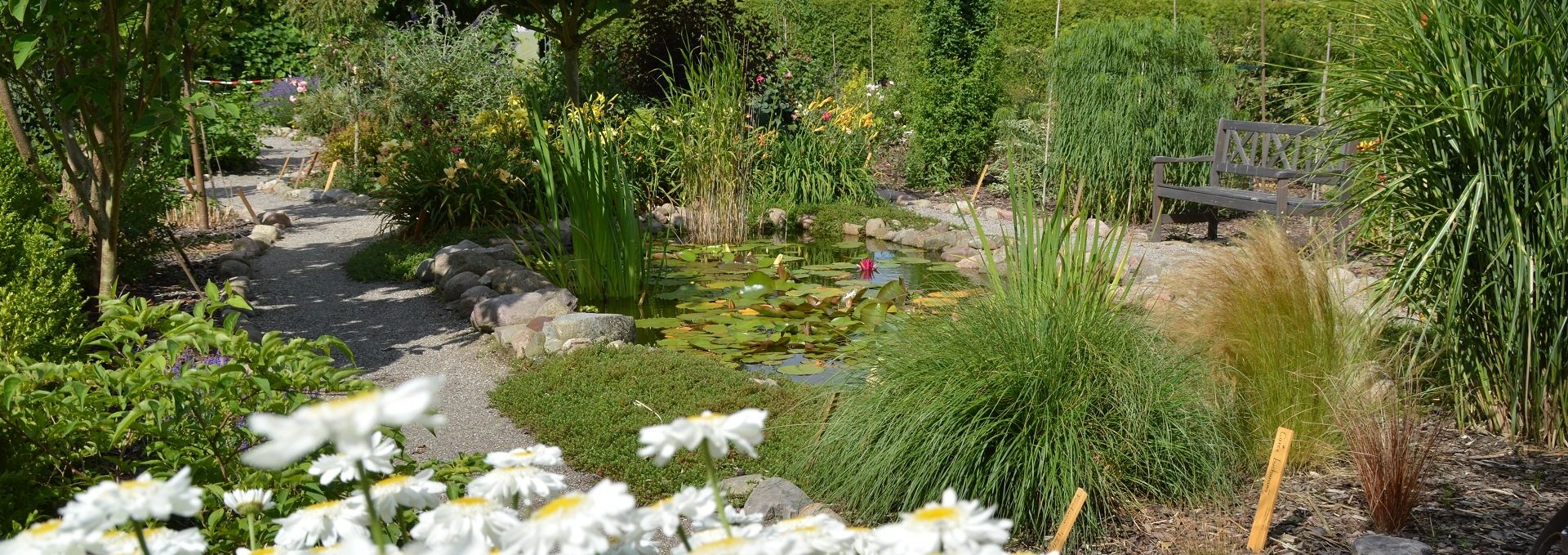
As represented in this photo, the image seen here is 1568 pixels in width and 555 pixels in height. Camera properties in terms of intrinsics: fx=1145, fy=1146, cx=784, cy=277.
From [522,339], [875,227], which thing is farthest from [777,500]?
[875,227]

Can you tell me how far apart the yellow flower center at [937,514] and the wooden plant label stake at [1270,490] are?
1.80 metres

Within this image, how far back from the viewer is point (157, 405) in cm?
182

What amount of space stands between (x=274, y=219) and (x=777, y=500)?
22.7ft

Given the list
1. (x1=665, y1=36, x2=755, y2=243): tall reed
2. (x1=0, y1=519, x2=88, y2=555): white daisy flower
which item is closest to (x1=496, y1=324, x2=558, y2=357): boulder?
(x1=665, y1=36, x2=755, y2=243): tall reed

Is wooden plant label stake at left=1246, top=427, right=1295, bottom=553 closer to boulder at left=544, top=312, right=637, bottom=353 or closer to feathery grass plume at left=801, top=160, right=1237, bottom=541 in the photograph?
feathery grass plume at left=801, top=160, right=1237, bottom=541

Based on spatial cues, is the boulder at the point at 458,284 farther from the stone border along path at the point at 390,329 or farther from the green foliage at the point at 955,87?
the green foliage at the point at 955,87

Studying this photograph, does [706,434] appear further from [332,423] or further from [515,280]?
[515,280]

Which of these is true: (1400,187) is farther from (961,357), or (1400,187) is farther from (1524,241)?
(961,357)

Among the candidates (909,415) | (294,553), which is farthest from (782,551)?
(909,415)

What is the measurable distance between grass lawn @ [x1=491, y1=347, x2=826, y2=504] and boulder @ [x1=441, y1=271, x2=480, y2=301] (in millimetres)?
1465

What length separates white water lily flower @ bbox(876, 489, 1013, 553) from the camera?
810 millimetres

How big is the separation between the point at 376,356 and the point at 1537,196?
4217 millimetres

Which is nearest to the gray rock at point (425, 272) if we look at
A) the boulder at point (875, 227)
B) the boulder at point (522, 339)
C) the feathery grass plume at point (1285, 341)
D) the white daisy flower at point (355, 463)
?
the boulder at point (522, 339)

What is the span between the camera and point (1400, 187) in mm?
3354
